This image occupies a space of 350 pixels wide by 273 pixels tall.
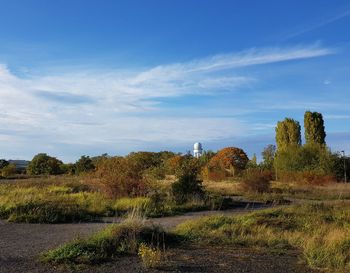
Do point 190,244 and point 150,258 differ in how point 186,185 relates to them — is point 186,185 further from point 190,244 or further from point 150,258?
point 150,258

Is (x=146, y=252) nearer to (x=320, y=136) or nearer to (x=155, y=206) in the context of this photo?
(x=155, y=206)

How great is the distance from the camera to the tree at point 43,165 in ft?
232

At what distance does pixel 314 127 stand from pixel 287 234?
2368 inches

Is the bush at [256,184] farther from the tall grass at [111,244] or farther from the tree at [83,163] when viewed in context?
the tree at [83,163]

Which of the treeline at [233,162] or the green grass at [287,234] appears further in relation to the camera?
the treeline at [233,162]

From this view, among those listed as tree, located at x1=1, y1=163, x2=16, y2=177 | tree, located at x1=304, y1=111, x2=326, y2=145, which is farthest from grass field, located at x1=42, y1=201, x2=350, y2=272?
tree, located at x1=304, y1=111, x2=326, y2=145

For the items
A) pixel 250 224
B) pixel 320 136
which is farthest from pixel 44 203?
pixel 320 136

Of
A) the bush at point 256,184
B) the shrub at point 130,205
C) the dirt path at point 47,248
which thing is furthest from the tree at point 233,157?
the dirt path at point 47,248

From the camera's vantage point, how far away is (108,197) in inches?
986

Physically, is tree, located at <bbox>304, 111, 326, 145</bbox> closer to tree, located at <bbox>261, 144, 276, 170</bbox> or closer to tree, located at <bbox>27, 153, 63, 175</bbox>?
tree, located at <bbox>261, 144, 276, 170</bbox>

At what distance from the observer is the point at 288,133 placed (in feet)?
255

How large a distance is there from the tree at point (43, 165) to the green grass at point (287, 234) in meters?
57.5

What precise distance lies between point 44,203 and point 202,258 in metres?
11.1

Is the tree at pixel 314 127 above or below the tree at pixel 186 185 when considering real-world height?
above
